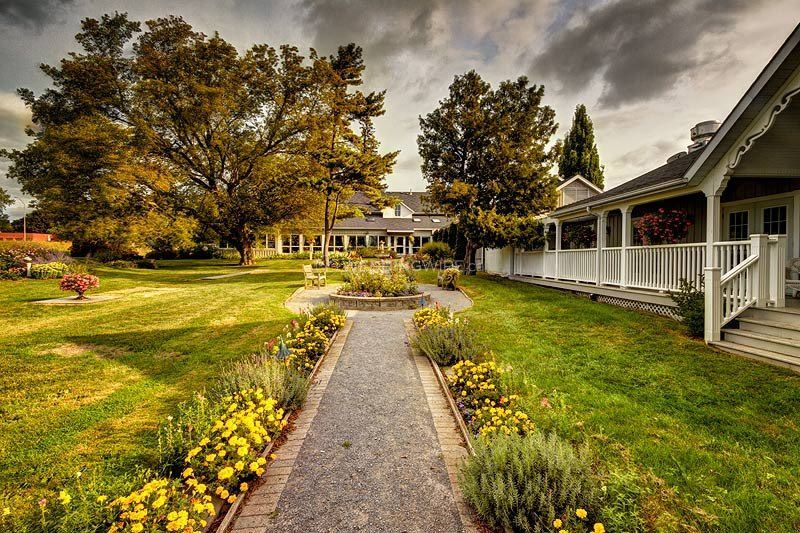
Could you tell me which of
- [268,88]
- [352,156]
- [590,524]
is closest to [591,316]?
[590,524]

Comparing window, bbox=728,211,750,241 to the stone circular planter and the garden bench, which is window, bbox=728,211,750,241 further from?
the garden bench

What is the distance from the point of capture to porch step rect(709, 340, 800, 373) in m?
5.30

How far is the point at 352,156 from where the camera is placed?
1997cm

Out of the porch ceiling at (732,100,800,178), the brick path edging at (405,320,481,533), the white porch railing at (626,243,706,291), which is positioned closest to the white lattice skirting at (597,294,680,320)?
the white porch railing at (626,243,706,291)

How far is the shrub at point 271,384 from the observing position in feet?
14.0

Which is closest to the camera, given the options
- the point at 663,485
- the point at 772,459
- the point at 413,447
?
the point at 663,485

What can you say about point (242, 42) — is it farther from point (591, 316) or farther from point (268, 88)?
point (591, 316)

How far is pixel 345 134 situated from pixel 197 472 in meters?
20.6

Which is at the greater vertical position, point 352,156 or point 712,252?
point 352,156

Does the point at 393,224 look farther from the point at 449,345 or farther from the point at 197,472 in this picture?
the point at 197,472

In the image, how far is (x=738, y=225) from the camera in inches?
373

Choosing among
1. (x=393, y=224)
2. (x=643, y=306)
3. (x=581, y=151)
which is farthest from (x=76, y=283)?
(x=581, y=151)

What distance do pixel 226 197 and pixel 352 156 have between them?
923 cm

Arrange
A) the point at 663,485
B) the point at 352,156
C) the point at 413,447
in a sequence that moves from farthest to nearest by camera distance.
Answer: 1. the point at 352,156
2. the point at 413,447
3. the point at 663,485
